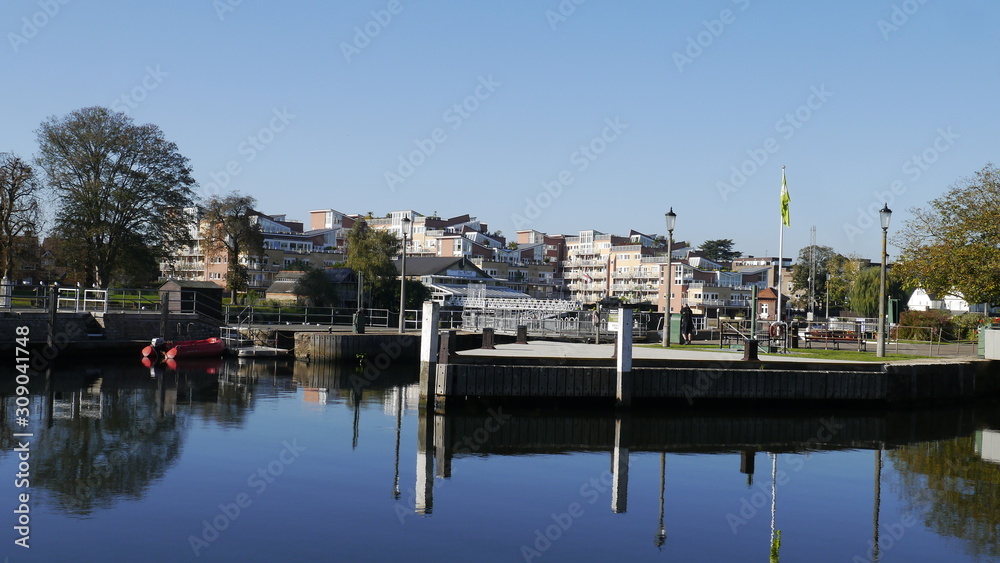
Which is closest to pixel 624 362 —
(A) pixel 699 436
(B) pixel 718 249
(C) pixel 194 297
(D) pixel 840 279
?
(A) pixel 699 436

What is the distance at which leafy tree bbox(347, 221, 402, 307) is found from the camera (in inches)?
2876

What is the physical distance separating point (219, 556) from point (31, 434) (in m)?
10.3

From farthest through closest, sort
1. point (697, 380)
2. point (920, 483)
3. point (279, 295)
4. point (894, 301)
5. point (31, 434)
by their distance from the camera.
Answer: point (279, 295) → point (894, 301) → point (697, 380) → point (31, 434) → point (920, 483)

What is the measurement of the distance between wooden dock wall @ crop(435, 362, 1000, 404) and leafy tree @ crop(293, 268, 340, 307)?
50461 millimetres

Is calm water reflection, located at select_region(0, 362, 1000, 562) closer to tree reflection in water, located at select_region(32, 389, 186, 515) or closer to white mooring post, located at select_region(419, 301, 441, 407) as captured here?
tree reflection in water, located at select_region(32, 389, 186, 515)

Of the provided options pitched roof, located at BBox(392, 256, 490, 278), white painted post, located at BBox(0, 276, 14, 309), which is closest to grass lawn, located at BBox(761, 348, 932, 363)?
white painted post, located at BBox(0, 276, 14, 309)

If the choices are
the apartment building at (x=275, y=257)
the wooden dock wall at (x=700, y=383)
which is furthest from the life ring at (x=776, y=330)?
the apartment building at (x=275, y=257)

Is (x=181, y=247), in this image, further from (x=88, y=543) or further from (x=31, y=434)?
(x=88, y=543)

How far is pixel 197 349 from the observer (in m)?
38.9

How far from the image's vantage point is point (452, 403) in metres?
23.2

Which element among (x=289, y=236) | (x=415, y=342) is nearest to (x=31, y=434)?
(x=415, y=342)

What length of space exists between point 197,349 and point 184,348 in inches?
23.2

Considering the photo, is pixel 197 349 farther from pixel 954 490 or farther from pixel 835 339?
pixel 954 490

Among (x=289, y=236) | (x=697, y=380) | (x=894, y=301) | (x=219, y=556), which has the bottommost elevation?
(x=219, y=556)
